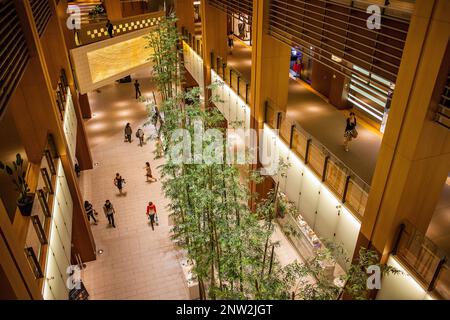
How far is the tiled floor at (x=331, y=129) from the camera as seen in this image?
392 inches

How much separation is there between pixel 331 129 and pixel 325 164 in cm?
494

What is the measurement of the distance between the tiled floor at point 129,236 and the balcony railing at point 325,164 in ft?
11.2

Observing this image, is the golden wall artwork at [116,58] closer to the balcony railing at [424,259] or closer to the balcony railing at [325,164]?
the balcony railing at [325,164]

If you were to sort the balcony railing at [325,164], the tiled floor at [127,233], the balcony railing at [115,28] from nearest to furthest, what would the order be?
the balcony railing at [325,164]
the tiled floor at [127,233]
the balcony railing at [115,28]

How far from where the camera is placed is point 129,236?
11.2 m

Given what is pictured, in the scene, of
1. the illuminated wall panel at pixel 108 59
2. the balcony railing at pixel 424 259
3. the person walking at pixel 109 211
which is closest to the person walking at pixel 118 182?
the person walking at pixel 109 211

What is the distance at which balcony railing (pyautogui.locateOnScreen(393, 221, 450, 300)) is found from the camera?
5117 millimetres

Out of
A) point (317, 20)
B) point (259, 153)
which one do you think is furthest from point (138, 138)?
point (317, 20)

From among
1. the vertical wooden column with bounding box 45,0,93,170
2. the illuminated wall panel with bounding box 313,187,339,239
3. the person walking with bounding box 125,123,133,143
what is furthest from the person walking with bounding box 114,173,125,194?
the illuminated wall panel with bounding box 313,187,339,239

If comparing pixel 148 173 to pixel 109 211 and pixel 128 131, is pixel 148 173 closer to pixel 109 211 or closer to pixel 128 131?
pixel 109 211
